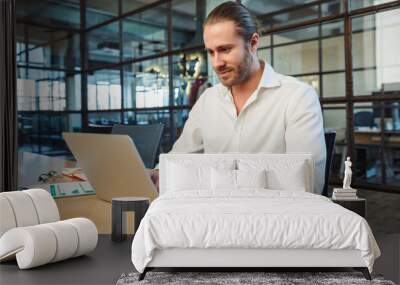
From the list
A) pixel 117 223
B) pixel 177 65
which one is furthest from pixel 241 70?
pixel 177 65

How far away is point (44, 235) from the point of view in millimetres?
1589

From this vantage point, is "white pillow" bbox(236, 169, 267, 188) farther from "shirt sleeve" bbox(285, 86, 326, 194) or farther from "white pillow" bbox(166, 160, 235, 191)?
"shirt sleeve" bbox(285, 86, 326, 194)

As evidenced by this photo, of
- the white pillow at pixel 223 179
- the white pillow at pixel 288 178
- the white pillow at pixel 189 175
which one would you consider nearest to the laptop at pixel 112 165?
the white pillow at pixel 189 175

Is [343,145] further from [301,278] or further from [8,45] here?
[8,45]

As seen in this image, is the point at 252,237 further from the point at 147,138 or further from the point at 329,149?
the point at 147,138

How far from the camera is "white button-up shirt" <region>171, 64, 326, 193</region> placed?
7.29 feet

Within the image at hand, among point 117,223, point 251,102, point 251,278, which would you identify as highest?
point 251,102

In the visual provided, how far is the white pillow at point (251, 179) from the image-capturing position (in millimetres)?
1967

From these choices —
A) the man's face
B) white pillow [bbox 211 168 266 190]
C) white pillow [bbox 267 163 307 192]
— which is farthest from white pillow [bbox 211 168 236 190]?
the man's face

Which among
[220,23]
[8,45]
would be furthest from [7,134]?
[220,23]

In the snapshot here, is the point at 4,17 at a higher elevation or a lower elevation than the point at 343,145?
higher

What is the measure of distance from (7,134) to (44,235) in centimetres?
177

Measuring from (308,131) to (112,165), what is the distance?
0.89 metres

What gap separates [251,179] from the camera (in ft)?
6.46
